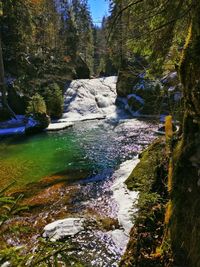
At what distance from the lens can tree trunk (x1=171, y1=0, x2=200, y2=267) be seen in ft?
11.9

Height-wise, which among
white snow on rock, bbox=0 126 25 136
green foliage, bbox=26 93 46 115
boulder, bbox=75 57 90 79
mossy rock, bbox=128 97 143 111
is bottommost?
white snow on rock, bbox=0 126 25 136

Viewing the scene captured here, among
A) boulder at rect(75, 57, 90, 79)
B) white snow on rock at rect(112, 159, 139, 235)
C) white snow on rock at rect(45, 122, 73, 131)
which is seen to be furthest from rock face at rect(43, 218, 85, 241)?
boulder at rect(75, 57, 90, 79)

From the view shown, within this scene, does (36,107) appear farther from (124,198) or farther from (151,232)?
(151,232)

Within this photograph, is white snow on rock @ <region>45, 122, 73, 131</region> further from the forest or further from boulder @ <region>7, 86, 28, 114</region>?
boulder @ <region>7, 86, 28, 114</region>

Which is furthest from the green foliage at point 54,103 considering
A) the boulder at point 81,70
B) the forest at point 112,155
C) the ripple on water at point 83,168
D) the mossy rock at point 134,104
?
the boulder at point 81,70

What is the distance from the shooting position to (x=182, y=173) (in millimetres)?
4066

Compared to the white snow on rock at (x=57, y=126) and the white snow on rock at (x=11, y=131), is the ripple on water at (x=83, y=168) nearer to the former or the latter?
the white snow on rock at (x=57, y=126)

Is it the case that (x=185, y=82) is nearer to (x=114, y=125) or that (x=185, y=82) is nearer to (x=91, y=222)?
(x=91, y=222)

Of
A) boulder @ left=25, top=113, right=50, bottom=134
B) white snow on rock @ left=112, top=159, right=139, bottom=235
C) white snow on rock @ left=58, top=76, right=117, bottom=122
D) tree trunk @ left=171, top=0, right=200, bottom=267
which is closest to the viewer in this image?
tree trunk @ left=171, top=0, right=200, bottom=267

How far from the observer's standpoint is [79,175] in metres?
11.5

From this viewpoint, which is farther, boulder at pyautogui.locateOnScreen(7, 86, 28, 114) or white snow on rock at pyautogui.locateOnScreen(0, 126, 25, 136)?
boulder at pyautogui.locateOnScreen(7, 86, 28, 114)

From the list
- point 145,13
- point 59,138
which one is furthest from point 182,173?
point 59,138

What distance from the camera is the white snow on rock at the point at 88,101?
26844mm

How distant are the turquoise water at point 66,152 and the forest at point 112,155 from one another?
0.19 ft
